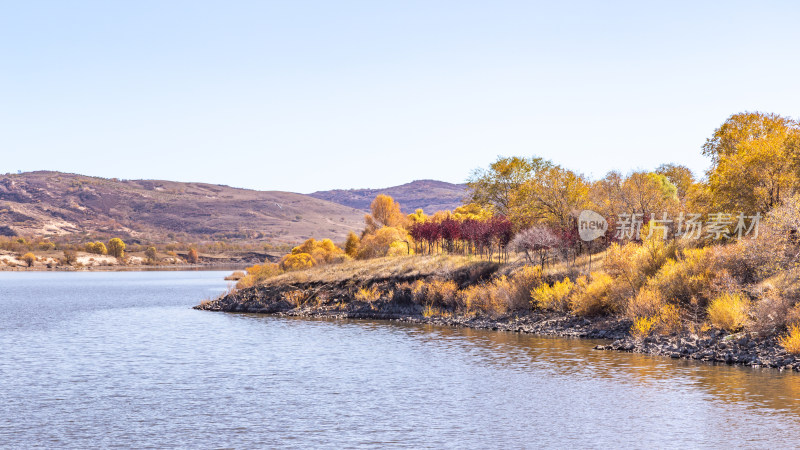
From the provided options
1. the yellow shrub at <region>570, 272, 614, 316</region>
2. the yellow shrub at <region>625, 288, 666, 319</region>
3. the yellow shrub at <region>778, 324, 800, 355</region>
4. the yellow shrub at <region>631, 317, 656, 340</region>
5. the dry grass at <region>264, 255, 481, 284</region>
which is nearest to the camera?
the yellow shrub at <region>778, 324, 800, 355</region>

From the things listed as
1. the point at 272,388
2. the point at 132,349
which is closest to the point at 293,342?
the point at 132,349

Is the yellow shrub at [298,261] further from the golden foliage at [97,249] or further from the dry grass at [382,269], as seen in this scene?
the golden foliage at [97,249]

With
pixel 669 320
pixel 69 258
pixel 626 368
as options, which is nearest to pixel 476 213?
pixel 669 320

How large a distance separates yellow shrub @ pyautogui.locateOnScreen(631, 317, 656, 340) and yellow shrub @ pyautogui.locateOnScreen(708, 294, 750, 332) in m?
3.04

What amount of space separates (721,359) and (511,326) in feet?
50.3

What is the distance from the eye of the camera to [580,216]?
57.8m

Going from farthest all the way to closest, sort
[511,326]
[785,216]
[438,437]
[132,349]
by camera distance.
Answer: [511,326] → [132,349] → [785,216] → [438,437]

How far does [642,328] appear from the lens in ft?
118

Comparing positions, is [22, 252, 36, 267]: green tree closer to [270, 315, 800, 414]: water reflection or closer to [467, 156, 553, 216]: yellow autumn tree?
[467, 156, 553, 216]: yellow autumn tree

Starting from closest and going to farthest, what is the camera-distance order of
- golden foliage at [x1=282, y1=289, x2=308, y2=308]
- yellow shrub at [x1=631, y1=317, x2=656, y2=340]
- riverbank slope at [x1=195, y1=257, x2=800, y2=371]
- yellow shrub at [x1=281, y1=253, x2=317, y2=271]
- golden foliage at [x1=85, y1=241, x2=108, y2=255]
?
A: riverbank slope at [x1=195, y1=257, x2=800, y2=371]
yellow shrub at [x1=631, y1=317, x2=656, y2=340]
golden foliage at [x1=282, y1=289, x2=308, y2=308]
yellow shrub at [x1=281, y1=253, x2=317, y2=271]
golden foliage at [x1=85, y1=241, x2=108, y2=255]

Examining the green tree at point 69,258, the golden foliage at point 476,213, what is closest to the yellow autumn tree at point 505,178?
the golden foliage at point 476,213

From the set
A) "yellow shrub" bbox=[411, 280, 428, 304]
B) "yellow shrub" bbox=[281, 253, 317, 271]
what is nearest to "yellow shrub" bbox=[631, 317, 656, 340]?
"yellow shrub" bbox=[411, 280, 428, 304]

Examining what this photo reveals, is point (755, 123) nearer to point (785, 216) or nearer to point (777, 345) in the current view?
point (785, 216)

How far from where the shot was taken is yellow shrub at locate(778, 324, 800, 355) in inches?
1136
